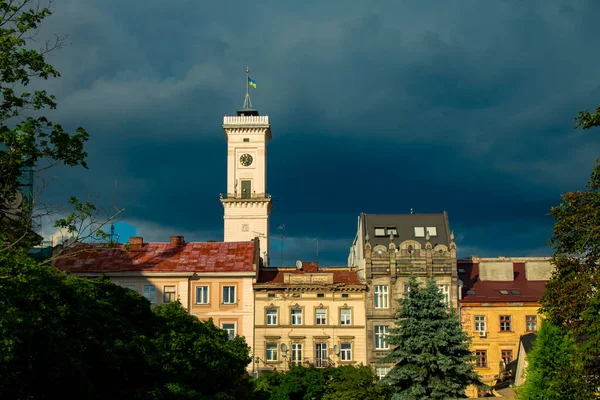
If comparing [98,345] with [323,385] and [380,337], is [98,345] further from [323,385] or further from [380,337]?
[380,337]

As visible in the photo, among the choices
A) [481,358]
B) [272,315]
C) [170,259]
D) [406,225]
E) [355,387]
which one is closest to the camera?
[355,387]

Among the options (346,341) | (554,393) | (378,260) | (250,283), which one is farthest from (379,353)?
(554,393)

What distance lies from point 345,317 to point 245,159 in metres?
28.1

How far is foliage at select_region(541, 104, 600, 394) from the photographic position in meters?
24.7

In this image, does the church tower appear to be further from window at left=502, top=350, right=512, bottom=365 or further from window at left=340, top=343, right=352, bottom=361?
window at left=502, top=350, right=512, bottom=365

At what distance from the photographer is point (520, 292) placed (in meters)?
62.0

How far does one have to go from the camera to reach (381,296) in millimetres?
58906

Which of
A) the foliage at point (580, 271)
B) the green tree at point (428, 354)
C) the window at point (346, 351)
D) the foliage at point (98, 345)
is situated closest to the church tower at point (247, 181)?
the window at point (346, 351)

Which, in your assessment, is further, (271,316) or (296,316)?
(296,316)

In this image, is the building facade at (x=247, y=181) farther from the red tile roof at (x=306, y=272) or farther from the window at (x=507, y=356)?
the window at (x=507, y=356)

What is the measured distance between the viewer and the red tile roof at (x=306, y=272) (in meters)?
59.4

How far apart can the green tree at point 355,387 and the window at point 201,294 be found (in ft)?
43.3

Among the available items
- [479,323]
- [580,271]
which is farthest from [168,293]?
[580,271]

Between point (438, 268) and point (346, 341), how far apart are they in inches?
354
